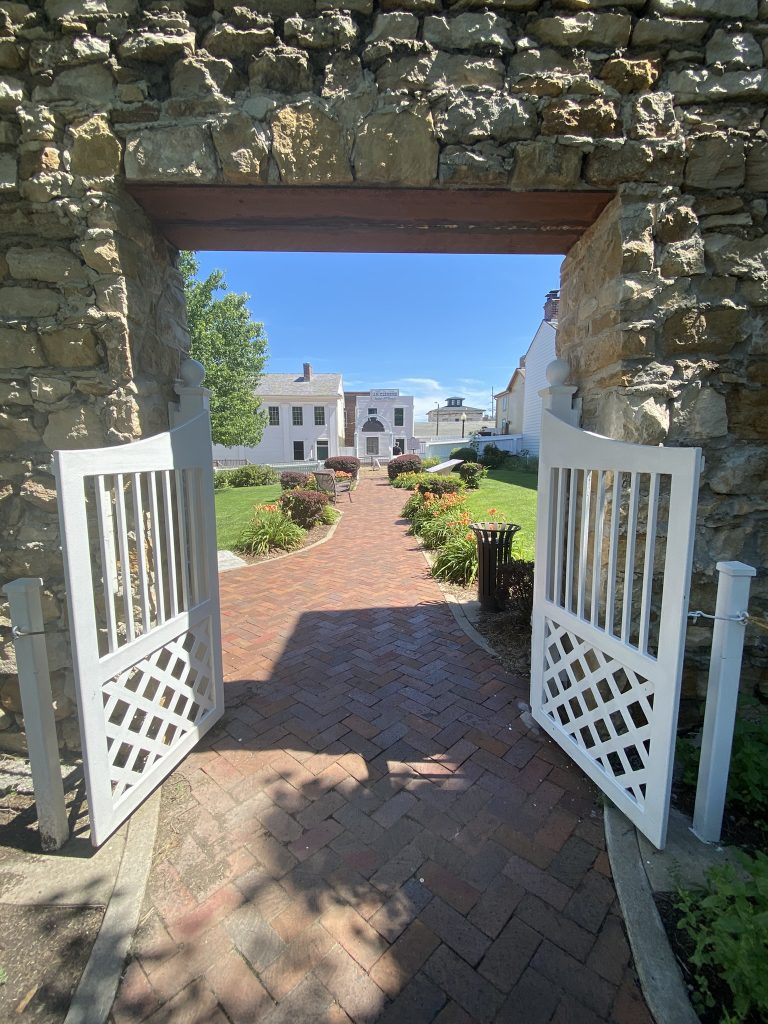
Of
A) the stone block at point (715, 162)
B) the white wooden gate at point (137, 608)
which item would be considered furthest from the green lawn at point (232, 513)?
the stone block at point (715, 162)

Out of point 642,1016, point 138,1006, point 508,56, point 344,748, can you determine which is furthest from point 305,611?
point 508,56

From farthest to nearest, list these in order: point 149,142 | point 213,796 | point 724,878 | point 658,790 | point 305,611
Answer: point 305,611
point 213,796
point 149,142
point 658,790
point 724,878

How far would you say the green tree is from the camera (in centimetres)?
1645

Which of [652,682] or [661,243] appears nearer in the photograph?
[652,682]

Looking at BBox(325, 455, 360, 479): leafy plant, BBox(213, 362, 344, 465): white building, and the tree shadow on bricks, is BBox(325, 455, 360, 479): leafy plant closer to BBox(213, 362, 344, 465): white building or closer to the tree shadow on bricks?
BBox(213, 362, 344, 465): white building

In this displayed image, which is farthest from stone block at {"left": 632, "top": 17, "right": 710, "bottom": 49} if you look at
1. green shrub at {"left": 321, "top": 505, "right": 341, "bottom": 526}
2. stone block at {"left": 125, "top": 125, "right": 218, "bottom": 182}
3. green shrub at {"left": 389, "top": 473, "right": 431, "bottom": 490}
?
green shrub at {"left": 389, "top": 473, "right": 431, "bottom": 490}

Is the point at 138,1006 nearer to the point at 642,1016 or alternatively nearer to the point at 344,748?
the point at 344,748

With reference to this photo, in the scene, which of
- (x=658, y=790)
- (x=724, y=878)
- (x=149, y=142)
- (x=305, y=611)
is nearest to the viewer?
(x=724, y=878)

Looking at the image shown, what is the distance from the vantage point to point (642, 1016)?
148 centimetres

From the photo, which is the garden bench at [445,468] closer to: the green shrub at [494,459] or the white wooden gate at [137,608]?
the green shrub at [494,459]

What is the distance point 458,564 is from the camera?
626cm

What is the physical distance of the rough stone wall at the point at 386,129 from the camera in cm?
224

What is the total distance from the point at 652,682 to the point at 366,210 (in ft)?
9.13

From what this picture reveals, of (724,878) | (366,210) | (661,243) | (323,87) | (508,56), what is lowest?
(724,878)
